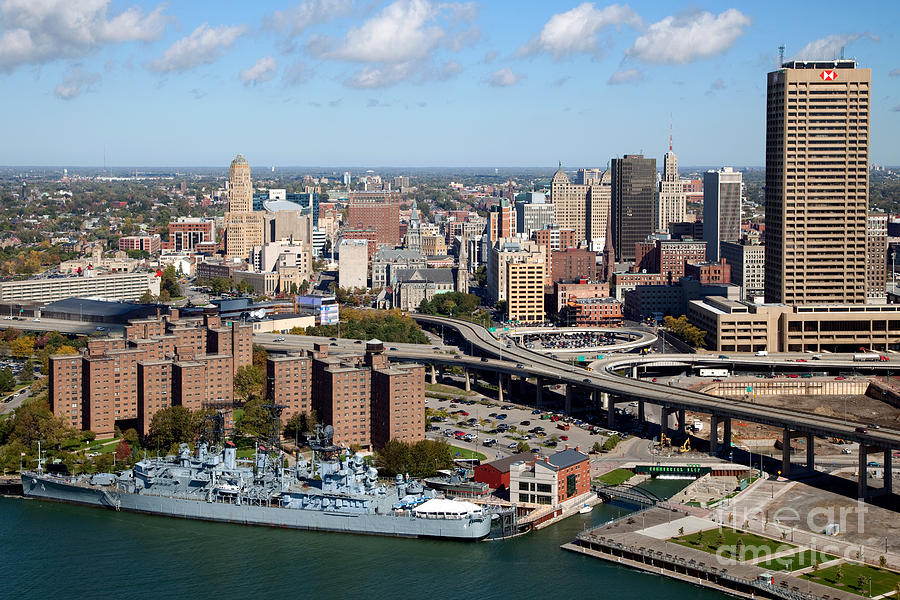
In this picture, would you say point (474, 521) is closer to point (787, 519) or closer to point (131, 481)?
point (787, 519)

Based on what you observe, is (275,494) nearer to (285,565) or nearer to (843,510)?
(285,565)

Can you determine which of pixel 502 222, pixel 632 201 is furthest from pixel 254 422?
pixel 502 222

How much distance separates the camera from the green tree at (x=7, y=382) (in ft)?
219

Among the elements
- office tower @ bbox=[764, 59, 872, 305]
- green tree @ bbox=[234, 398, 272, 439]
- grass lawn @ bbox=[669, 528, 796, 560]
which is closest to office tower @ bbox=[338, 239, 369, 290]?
office tower @ bbox=[764, 59, 872, 305]

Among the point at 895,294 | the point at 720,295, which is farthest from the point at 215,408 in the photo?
the point at 895,294

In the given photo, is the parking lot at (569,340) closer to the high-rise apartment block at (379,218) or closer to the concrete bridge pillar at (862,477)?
the concrete bridge pillar at (862,477)

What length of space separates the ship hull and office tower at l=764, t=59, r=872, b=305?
38960 millimetres

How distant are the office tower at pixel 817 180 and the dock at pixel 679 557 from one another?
35.1 meters

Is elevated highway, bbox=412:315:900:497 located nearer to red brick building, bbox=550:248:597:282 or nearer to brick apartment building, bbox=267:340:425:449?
brick apartment building, bbox=267:340:425:449

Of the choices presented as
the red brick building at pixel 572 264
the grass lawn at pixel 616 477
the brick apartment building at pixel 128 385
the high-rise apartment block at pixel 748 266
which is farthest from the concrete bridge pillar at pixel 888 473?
the red brick building at pixel 572 264

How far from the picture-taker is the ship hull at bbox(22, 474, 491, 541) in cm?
4266

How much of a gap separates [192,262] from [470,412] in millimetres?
72570

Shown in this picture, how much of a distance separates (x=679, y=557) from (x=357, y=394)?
19.3 m

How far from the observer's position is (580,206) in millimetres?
142000
